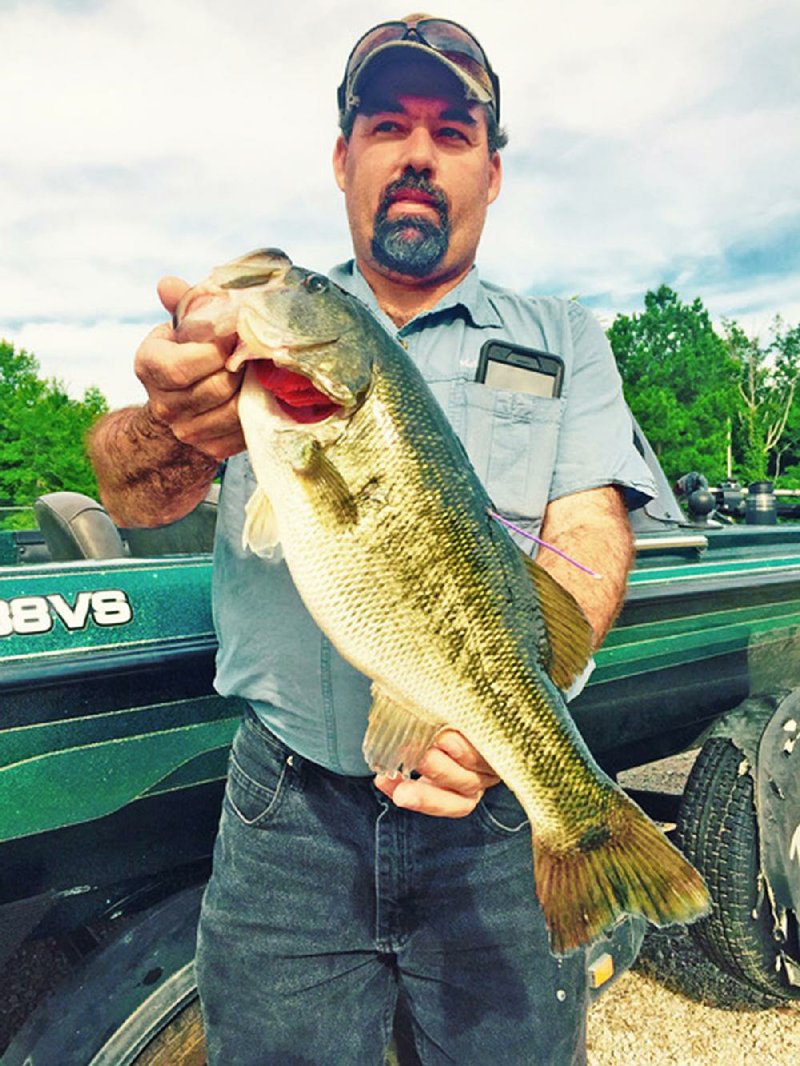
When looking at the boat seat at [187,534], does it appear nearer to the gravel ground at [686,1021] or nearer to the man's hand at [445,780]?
the man's hand at [445,780]

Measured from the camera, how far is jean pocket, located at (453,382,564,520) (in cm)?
201

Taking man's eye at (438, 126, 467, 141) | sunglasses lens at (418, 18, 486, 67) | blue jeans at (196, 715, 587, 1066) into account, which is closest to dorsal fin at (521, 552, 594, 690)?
blue jeans at (196, 715, 587, 1066)

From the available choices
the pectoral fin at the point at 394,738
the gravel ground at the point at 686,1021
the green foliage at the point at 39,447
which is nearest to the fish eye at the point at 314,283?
the pectoral fin at the point at 394,738

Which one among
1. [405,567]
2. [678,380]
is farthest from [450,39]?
[678,380]

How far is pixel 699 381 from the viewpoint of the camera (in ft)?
183

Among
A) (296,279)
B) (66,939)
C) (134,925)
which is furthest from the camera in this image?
(66,939)

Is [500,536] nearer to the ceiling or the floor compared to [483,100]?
nearer to the floor

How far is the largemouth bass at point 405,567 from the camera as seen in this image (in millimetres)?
1495

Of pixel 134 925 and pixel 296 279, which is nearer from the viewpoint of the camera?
pixel 296 279

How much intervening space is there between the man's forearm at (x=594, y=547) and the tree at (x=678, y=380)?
48.9 m

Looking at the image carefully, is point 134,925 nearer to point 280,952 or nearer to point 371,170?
point 280,952

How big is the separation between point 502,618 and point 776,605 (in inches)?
133

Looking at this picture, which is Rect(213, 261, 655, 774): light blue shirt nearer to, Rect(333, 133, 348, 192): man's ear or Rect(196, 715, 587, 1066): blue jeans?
Rect(196, 715, 587, 1066): blue jeans

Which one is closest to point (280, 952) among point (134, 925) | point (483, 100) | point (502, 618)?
point (134, 925)
